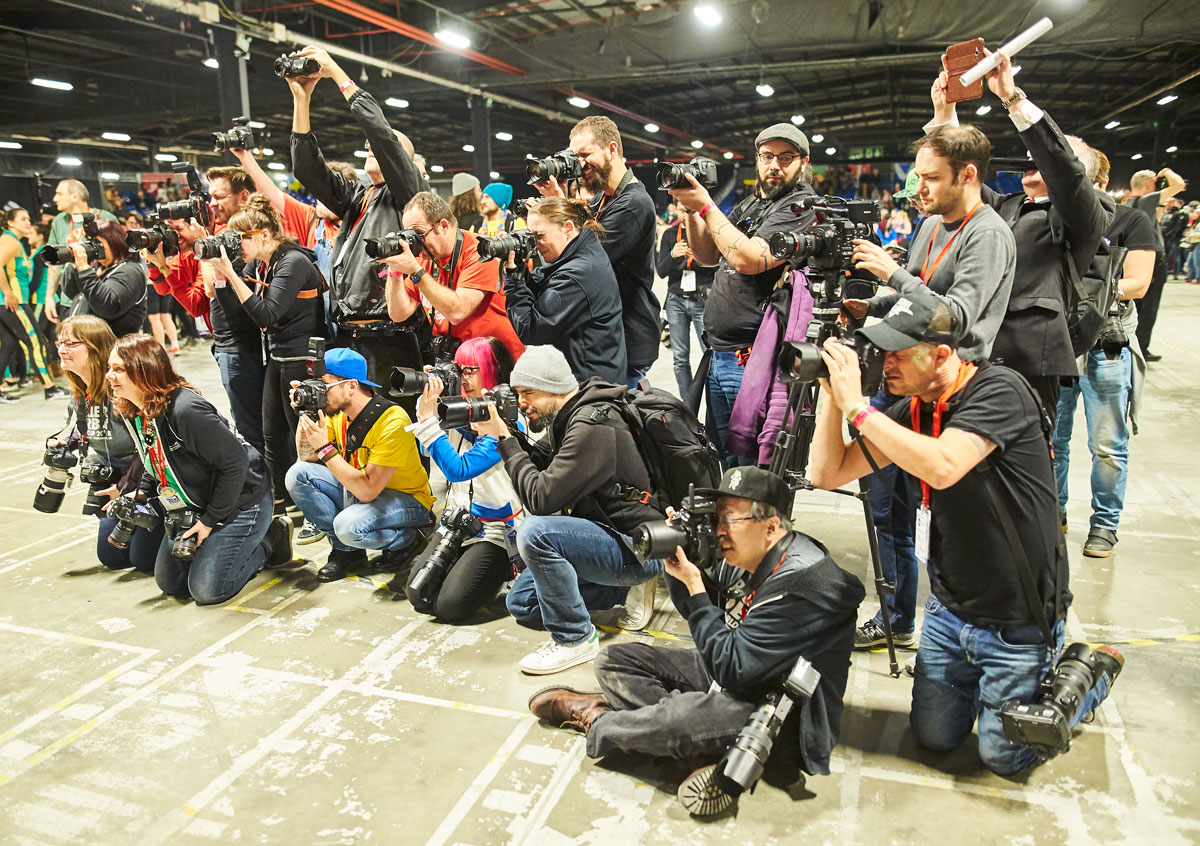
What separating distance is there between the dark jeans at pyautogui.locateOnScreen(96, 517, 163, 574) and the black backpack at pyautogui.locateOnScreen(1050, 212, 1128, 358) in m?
3.63

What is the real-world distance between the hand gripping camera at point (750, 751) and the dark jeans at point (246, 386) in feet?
9.89

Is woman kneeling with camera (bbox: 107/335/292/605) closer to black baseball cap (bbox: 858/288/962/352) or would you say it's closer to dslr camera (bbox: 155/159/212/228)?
dslr camera (bbox: 155/159/212/228)

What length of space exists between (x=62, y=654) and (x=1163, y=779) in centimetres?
346

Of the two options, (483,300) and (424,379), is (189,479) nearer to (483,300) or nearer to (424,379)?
(424,379)

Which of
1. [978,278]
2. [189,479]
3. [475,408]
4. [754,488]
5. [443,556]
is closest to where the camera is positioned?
[754,488]

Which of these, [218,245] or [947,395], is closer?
[947,395]

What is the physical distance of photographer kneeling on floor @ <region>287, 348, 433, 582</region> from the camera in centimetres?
340

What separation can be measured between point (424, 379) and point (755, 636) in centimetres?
145

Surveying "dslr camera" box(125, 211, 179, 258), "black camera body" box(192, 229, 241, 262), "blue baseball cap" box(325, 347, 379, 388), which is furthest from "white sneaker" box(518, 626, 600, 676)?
"dslr camera" box(125, 211, 179, 258)

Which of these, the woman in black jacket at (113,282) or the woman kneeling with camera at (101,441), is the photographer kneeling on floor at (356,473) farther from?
the woman in black jacket at (113,282)

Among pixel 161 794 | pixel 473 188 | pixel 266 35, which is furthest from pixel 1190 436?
pixel 266 35

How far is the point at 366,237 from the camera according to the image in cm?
379

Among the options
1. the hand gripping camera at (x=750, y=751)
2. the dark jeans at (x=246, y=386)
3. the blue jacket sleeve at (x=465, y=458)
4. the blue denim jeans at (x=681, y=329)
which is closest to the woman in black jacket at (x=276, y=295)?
the dark jeans at (x=246, y=386)

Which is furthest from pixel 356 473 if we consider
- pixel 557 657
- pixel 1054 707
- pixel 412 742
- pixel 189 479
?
pixel 1054 707
